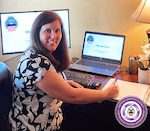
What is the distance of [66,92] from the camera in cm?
144

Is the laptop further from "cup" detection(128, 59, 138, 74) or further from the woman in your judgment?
the woman

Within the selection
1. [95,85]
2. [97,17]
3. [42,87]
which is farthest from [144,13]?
[42,87]

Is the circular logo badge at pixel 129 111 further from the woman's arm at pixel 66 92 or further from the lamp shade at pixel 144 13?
the lamp shade at pixel 144 13

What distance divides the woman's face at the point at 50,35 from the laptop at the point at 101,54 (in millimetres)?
493

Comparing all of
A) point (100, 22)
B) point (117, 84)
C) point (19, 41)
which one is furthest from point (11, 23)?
point (117, 84)

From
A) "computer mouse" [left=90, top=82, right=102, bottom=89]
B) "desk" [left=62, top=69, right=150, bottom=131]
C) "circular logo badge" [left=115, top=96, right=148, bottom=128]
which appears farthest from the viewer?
"desk" [left=62, top=69, right=150, bottom=131]

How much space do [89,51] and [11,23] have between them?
2.05 feet

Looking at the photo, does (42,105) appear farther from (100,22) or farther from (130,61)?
(100,22)

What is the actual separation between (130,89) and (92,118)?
0.59 meters

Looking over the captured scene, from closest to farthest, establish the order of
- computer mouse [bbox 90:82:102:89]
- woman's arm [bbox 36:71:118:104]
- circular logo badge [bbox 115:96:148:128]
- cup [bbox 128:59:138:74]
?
woman's arm [bbox 36:71:118:104], circular logo badge [bbox 115:96:148:128], computer mouse [bbox 90:82:102:89], cup [bbox 128:59:138:74]

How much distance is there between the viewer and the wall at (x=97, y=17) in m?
2.08

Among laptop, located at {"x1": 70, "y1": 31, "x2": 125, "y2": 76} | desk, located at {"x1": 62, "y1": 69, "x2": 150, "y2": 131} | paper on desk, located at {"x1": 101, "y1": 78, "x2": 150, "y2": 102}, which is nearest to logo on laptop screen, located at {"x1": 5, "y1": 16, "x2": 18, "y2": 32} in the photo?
laptop, located at {"x1": 70, "y1": 31, "x2": 125, "y2": 76}

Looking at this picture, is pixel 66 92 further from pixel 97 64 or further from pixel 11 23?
pixel 11 23

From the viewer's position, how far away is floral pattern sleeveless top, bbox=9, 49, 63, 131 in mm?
1404
